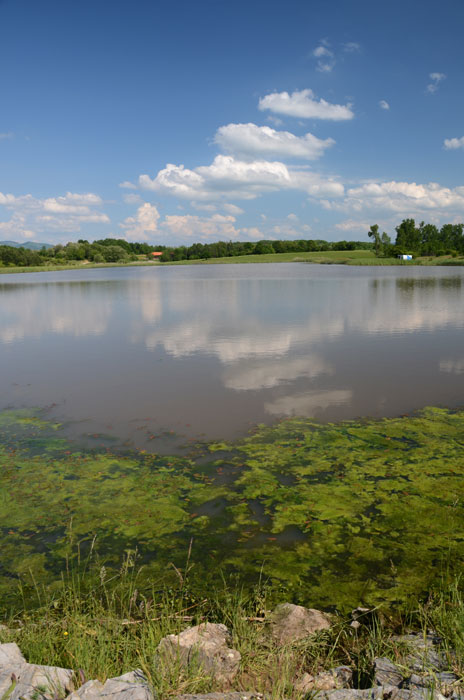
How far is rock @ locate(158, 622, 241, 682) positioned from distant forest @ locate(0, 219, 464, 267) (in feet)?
424

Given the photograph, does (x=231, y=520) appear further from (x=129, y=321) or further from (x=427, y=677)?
(x=129, y=321)

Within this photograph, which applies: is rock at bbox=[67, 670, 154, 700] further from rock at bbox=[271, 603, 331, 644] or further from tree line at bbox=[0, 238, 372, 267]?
tree line at bbox=[0, 238, 372, 267]

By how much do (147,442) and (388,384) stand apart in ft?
22.1

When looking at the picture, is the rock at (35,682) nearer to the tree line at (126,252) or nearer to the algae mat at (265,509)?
the algae mat at (265,509)

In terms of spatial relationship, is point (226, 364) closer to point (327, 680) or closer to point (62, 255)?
point (327, 680)

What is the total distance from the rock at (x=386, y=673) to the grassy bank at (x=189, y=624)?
0.09 metres

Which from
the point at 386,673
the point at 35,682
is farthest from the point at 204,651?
the point at 386,673

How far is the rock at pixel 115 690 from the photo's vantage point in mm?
3066

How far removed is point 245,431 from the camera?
908 centimetres

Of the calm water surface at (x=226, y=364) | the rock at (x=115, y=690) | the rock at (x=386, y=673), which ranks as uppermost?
the calm water surface at (x=226, y=364)

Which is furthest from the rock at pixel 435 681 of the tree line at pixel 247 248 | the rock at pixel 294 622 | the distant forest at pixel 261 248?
the tree line at pixel 247 248

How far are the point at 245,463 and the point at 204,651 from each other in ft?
13.3

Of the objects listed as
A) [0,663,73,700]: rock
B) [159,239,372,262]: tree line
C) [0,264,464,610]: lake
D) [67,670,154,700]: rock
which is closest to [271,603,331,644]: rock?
[0,264,464,610]: lake

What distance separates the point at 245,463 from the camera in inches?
303
